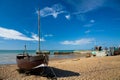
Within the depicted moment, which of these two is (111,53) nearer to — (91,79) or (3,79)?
(91,79)

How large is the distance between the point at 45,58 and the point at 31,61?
1315mm

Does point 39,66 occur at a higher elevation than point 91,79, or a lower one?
higher

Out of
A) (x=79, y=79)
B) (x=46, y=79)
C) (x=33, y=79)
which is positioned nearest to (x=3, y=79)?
(x=33, y=79)

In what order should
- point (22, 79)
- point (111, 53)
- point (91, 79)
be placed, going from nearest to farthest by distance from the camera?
point (91, 79)
point (22, 79)
point (111, 53)

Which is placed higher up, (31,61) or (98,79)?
(31,61)

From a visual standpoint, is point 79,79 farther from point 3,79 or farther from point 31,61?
point 3,79

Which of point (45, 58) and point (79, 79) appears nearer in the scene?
point (79, 79)

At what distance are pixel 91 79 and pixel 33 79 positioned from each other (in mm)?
4607

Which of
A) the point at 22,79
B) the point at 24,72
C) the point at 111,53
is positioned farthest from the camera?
the point at 111,53

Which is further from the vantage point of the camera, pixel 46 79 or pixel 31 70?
pixel 31 70

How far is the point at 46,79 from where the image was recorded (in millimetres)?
11555

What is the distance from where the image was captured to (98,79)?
10969 mm

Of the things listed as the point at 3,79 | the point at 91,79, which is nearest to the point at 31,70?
the point at 3,79

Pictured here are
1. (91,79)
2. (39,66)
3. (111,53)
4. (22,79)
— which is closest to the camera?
(91,79)
